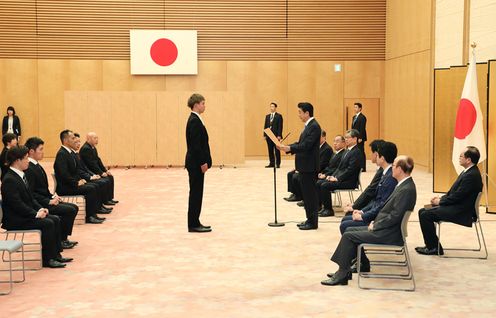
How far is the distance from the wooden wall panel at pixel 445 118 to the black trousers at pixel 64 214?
22.2ft

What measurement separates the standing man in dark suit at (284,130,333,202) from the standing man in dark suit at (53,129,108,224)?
3.18 meters

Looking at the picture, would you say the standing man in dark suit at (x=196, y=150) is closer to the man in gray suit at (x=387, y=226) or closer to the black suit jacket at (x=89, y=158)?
the black suit jacket at (x=89, y=158)

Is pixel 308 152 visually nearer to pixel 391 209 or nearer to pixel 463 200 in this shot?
pixel 463 200

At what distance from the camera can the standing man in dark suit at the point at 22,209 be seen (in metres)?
6.45

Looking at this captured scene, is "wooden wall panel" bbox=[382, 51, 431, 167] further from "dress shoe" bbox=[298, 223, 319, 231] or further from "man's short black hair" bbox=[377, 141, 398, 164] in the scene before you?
"man's short black hair" bbox=[377, 141, 398, 164]

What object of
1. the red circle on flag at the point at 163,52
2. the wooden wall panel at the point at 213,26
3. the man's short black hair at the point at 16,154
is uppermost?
the wooden wall panel at the point at 213,26

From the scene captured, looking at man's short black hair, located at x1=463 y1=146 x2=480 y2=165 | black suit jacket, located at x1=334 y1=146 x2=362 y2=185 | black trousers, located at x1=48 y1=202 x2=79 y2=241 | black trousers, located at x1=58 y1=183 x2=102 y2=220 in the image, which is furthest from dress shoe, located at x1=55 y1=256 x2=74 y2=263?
man's short black hair, located at x1=463 y1=146 x2=480 y2=165

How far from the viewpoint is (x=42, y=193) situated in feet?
24.3

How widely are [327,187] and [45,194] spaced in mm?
4120

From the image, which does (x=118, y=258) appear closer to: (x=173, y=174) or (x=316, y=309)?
(x=316, y=309)

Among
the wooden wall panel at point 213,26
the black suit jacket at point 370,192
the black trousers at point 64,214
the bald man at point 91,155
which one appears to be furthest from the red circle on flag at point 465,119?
the wooden wall panel at point 213,26

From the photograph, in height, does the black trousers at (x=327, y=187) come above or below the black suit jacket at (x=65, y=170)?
below

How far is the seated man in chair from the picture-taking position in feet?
21.1

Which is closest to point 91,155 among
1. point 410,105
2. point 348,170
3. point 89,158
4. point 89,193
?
point 89,158
